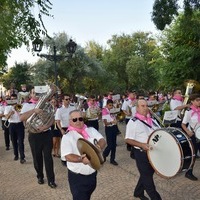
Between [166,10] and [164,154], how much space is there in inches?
351

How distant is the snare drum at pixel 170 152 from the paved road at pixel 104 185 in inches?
28.9

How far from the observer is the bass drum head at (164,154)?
4.56 meters

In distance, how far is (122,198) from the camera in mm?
6016

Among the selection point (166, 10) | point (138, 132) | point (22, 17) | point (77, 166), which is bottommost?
point (77, 166)

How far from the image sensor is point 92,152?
3.54 metres

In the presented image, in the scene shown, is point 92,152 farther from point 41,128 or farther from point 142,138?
point 41,128

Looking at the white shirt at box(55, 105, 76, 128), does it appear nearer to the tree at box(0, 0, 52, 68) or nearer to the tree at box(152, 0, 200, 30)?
the tree at box(0, 0, 52, 68)

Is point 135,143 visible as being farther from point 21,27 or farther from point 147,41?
point 147,41

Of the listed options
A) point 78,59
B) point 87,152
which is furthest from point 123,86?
point 87,152

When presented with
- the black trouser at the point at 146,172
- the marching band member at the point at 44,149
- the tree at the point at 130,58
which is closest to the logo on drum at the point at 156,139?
the black trouser at the point at 146,172

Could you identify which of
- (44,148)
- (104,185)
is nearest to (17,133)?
(44,148)

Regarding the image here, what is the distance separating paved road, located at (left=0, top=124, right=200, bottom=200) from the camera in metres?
6.20

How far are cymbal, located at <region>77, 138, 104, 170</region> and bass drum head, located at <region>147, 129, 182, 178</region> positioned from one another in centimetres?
141

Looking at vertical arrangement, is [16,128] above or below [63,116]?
below
